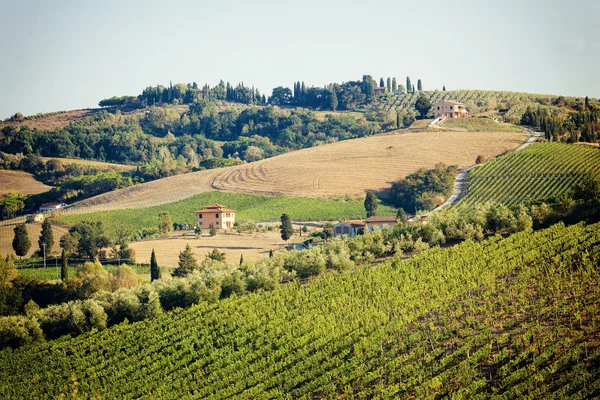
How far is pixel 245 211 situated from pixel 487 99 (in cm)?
8450

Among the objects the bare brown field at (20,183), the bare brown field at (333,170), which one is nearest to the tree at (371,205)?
the bare brown field at (333,170)

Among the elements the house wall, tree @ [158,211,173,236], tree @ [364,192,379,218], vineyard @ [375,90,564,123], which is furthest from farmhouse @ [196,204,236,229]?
vineyard @ [375,90,564,123]

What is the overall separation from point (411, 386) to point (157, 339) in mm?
17033

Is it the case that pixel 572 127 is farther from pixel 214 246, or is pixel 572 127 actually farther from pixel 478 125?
pixel 214 246

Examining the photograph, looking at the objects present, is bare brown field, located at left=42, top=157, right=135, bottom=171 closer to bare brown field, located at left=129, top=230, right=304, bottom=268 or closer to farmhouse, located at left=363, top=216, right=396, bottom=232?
bare brown field, located at left=129, top=230, right=304, bottom=268

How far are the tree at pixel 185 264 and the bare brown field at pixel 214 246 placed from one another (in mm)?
2204

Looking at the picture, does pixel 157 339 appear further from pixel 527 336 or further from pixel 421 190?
pixel 421 190

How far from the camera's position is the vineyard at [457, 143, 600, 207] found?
90.6 meters

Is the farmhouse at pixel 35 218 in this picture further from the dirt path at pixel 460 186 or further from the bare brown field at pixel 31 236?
the dirt path at pixel 460 186

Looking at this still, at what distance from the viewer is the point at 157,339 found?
45.2 meters

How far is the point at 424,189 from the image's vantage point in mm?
101000

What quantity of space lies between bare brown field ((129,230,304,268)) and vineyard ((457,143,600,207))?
860 inches

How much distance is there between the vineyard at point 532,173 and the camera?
90.6 m

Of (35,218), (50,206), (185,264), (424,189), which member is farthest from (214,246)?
(50,206)
